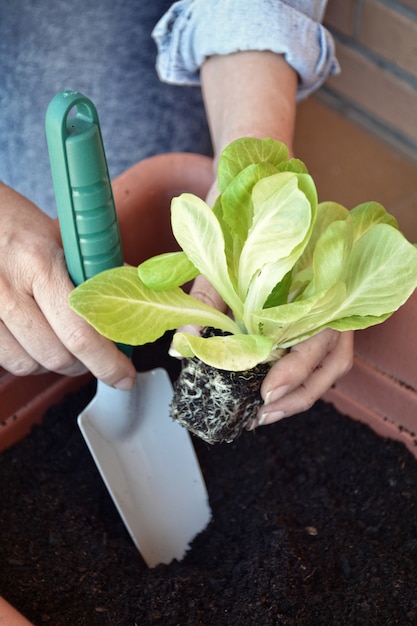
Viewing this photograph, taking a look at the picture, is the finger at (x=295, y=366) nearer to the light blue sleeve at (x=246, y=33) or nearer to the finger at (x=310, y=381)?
the finger at (x=310, y=381)

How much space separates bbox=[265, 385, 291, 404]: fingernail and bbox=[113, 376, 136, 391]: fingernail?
0.17 meters

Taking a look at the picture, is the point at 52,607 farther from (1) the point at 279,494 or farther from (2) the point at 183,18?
(2) the point at 183,18

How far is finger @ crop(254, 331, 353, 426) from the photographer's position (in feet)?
2.21

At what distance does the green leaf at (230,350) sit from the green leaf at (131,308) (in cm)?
3

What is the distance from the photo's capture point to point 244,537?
807mm

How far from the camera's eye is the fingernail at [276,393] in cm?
66

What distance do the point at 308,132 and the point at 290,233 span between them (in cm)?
121

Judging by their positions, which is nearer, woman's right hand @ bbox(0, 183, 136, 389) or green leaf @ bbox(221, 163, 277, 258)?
green leaf @ bbox(221, 163, 277, 258)

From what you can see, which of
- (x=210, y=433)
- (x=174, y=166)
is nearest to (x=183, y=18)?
(x=174, y=166)

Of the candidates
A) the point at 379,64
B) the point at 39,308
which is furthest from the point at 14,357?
the point at 379,64

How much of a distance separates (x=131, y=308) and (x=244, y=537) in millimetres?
336

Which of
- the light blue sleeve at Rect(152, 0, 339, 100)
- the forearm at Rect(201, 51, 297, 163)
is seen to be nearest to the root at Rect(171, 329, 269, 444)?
the forearm at Rect(201, 51, 297, 163)

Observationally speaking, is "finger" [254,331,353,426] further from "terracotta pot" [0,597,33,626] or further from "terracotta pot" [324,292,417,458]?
"terracotta pot" [0,597,33,626]

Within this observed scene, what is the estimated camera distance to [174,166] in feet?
2.90
